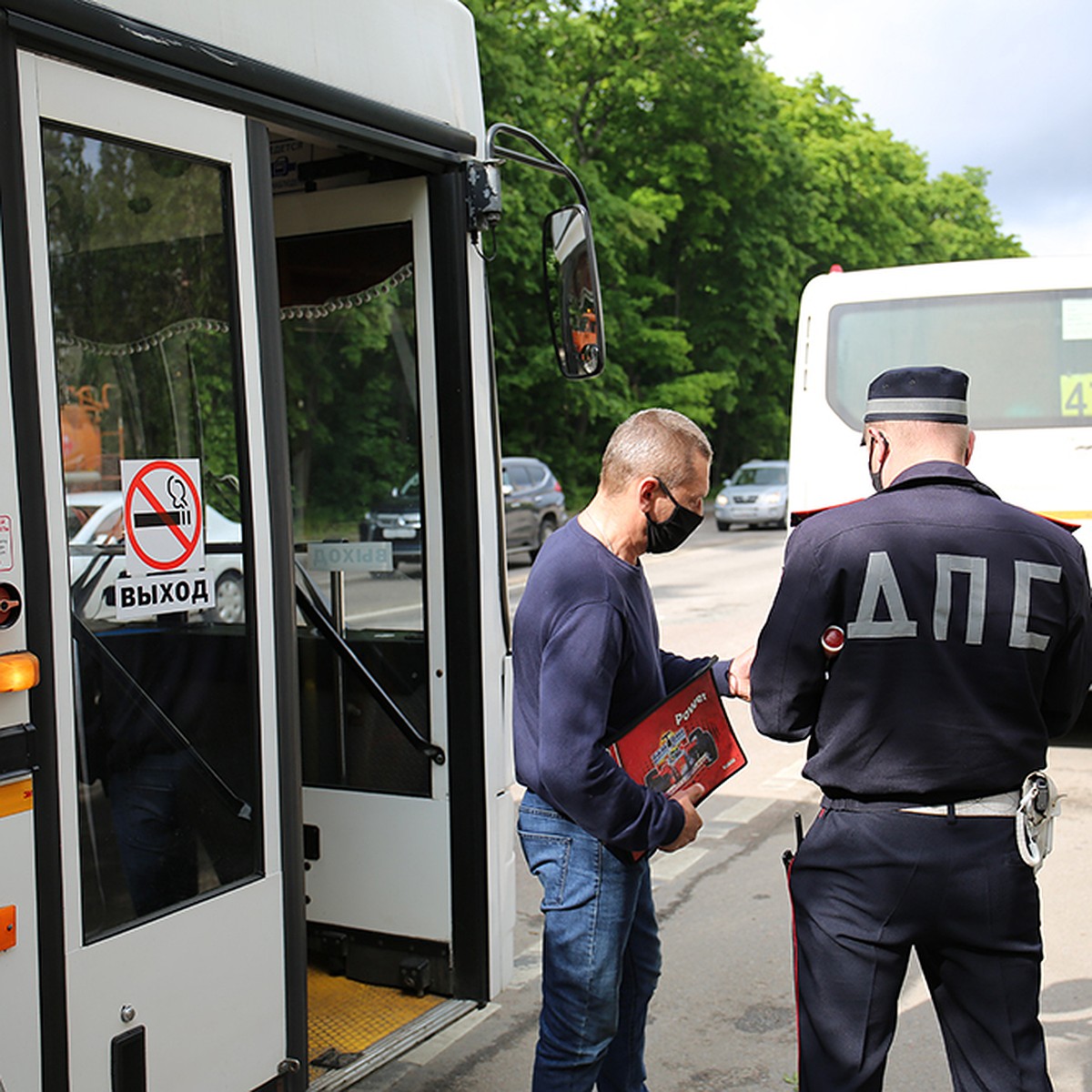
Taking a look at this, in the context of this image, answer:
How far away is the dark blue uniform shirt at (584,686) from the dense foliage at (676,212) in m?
19.6

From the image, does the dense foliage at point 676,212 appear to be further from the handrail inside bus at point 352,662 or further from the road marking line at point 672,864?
the handrail inside bus at point 352,662

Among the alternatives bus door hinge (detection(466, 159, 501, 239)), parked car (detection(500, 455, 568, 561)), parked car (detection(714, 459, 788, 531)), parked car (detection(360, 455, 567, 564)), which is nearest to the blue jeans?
bus door hinge (detection(466, 159, 501, 239))

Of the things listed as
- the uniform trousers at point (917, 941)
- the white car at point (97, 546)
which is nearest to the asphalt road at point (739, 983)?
the uniform trousers at point (917, 941)

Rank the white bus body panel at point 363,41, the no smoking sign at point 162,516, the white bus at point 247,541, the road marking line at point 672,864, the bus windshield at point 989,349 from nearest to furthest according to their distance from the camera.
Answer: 1. the white bus at point 247,541
2. the no smoking sign at point 162,516
3. the white bus body panel at point 363,41
4. the road marking line at point 672,864
5. the bus windshield at point 989,349

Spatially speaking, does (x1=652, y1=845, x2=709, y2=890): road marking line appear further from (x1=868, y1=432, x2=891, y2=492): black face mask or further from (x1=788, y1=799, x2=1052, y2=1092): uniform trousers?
(x1=868, y1=432, x2=891, y2=492): black face mask

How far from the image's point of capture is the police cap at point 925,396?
2.71m

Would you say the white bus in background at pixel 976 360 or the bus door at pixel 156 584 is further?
the white bus in background at pixel 976 360

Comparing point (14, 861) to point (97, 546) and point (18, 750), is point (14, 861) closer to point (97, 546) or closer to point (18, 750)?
point (18, 750)

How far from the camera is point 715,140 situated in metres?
33.3

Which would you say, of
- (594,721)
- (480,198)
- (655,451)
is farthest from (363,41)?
(594,721)

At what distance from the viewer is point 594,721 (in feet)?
9.06

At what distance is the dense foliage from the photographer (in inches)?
1056

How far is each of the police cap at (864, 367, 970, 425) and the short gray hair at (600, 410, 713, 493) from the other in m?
0.41

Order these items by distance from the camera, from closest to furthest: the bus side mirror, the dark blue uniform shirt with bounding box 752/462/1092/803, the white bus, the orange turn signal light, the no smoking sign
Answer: the orange turn signal light, the white bus, the dark blue uniform shirt with bounding box 752/462/1092/803, the no smoking sign, the bus side mirror
